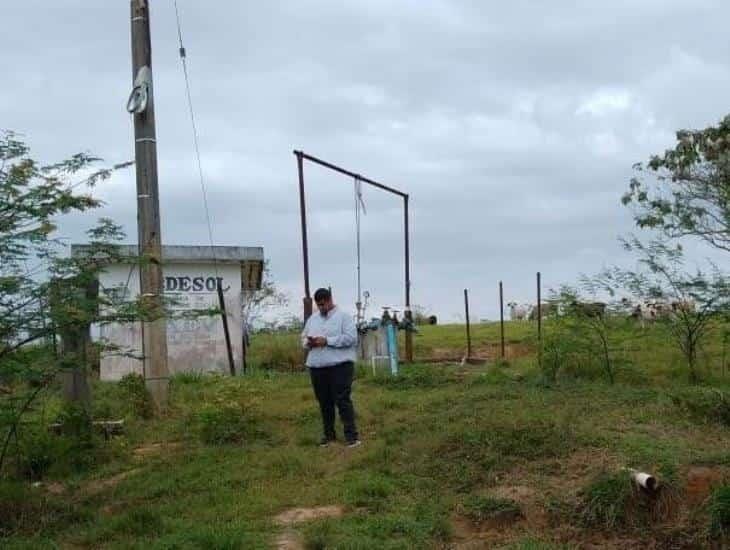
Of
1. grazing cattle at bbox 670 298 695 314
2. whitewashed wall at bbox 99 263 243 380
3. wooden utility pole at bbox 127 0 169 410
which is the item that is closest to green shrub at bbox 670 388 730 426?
grazing cattle at bbox 670 298 695 314

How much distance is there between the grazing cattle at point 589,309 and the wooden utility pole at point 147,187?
17.7 feet

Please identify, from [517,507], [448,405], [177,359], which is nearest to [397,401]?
[448,405]

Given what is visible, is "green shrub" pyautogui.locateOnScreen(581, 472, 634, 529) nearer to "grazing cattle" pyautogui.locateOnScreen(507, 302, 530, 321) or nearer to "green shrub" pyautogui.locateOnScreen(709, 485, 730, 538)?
"green shrub" pyautogui.locateOnScreen(709, 485, 730, 538)

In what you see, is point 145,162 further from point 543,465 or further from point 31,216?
point 543,465

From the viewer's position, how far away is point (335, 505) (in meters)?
6.91

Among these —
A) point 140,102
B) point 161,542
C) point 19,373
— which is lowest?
point 161,542

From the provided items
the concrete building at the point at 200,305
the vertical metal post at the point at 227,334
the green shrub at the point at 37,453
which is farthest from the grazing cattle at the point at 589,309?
Answer: the green shrub at the point at 37,453

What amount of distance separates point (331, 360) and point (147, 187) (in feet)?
12.4

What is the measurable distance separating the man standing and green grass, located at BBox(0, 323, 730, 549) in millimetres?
327

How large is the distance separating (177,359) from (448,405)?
280 inches

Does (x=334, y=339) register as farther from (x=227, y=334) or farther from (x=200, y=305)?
(x=200, y=305)

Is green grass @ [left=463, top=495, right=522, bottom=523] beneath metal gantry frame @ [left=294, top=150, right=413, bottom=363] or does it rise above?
beneath

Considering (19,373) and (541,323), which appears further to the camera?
(541,323)

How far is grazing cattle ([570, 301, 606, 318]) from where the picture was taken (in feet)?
41.9
